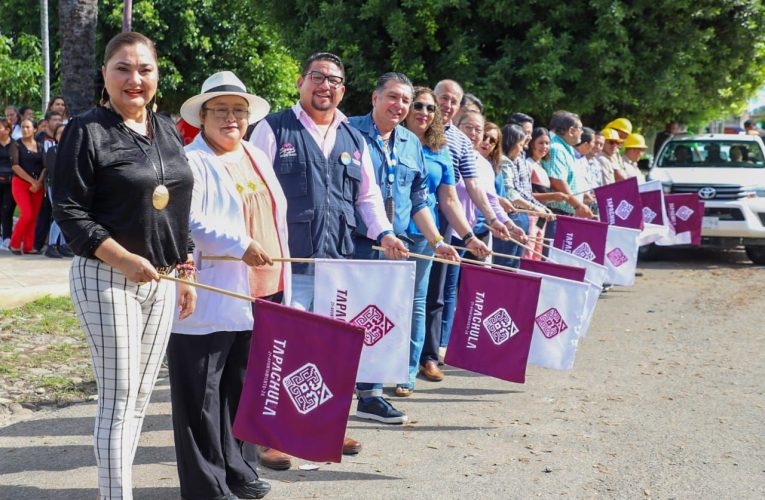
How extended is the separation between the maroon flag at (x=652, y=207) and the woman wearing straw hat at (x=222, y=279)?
7.47 meters

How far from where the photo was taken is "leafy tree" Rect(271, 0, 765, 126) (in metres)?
16.3

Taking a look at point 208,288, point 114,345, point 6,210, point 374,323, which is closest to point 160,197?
point 208,288

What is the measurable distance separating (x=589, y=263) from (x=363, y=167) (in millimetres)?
2837

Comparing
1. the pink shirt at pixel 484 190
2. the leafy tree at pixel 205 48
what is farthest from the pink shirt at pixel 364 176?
the leafy tree at pixel 205 48

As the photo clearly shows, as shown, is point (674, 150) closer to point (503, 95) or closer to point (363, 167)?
point (503, 95)

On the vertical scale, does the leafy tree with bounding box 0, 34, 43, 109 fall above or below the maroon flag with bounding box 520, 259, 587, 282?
above

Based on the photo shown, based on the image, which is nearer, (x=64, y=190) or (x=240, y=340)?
(x=64, y=190)

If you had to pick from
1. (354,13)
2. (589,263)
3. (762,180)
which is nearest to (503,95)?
(354,13)

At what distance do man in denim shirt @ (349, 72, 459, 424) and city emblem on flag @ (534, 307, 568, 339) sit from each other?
0.73 m

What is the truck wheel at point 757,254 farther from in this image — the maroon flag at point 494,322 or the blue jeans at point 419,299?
the maroon flag at point 494,322

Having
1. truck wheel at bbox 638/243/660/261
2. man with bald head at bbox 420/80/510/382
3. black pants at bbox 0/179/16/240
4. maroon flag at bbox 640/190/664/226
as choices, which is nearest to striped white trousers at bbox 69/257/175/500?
man with bald head at bbox 420/80/510/382

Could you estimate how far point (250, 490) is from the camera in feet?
15.4

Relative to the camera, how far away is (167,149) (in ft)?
13.3

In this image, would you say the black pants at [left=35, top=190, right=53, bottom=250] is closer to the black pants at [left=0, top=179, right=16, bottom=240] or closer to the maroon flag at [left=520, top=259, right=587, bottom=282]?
the black pants at [left=0, top=179, right=16, bottom=240]
